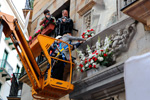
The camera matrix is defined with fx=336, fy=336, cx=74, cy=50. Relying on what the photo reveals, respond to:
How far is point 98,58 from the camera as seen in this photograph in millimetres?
8453

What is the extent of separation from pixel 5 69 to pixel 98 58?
21.9 m

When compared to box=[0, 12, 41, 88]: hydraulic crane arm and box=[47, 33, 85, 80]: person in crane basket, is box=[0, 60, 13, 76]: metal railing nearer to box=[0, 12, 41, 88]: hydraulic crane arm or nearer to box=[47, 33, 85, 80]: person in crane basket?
box=[0, 12, 41, 88]: hydraulic crane arm

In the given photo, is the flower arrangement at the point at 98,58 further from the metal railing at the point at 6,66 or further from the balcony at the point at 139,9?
the metal railing at the point at 6,66

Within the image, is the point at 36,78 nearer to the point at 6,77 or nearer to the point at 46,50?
the point at 46,50

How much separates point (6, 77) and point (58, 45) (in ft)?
68.7

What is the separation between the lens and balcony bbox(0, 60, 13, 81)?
2889cm

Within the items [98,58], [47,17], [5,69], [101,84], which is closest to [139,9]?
[98,58]

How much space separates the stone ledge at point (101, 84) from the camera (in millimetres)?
7813

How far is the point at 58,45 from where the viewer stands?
9.87 meters

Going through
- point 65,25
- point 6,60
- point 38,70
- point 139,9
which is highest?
point 6,60

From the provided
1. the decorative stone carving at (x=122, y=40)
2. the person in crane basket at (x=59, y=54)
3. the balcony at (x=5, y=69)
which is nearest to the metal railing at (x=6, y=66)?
A: the balcony at (x=5, y=69)

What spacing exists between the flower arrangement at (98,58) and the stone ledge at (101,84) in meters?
0.37

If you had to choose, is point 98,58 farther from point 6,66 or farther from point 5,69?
point 6,66

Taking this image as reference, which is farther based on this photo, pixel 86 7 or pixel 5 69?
pixel 5 69
